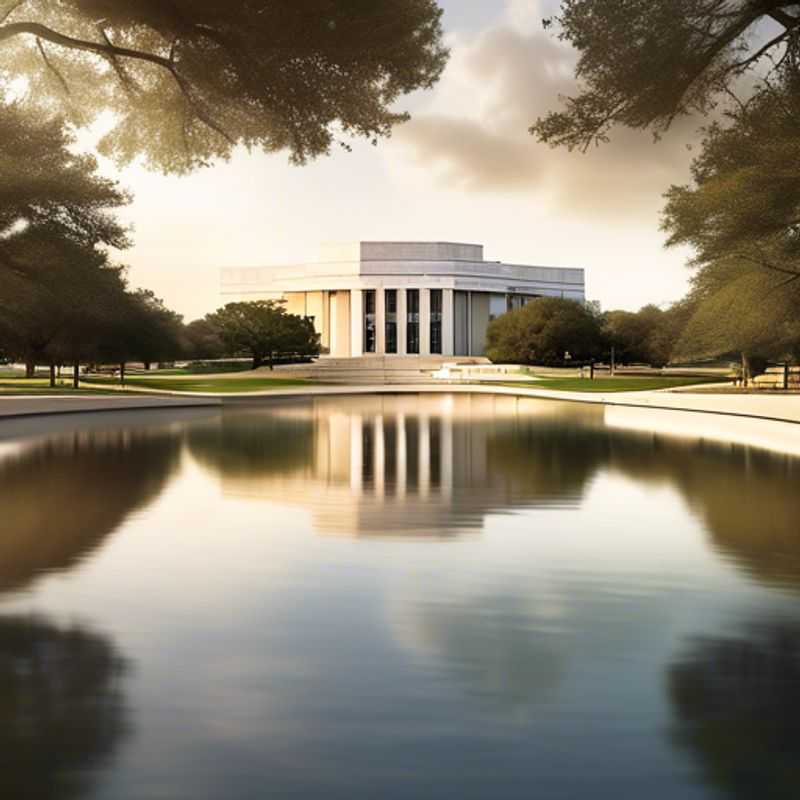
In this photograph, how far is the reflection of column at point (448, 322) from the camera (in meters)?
119

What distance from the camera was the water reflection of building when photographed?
1191 centimetres

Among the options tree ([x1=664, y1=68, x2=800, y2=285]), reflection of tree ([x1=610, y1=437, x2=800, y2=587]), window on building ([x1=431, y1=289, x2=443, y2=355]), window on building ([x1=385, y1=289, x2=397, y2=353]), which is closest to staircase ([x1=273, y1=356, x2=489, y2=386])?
window on building ([x1=431, y1=289, x2=443, y2=355])

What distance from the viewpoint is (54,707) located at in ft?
16.8

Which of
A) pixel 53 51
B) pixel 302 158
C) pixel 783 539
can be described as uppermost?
pixel 53 51

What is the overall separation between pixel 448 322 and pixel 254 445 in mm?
98077

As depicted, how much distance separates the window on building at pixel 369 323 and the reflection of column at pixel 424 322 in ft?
18.0

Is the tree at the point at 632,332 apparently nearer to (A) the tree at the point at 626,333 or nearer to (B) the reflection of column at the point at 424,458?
(A) the tree at the point at 626,333

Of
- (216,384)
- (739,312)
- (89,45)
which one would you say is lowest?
(216,384)

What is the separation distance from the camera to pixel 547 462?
1852cm

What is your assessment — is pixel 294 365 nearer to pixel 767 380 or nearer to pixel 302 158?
pixel 767 380

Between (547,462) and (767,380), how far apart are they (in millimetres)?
48039

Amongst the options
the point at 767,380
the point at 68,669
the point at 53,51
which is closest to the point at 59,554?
the point at 68,669

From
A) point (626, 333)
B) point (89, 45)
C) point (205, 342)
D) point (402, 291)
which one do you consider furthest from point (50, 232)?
point (402, 291)

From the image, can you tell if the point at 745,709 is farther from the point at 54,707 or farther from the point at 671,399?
the point at 671,399
